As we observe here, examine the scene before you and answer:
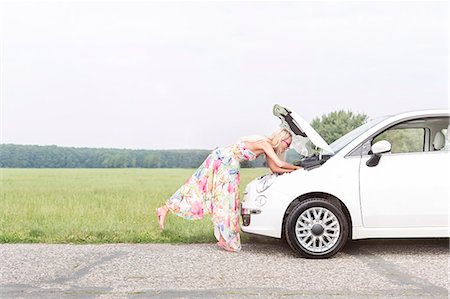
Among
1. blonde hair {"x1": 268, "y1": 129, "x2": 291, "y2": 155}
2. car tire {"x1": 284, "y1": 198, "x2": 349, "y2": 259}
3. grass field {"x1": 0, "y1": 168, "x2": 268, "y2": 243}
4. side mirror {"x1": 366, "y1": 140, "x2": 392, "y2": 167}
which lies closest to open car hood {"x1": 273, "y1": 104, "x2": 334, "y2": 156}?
blonde hair {"x1": 268, "y1": 129, "x2": 291, "y2": 155}

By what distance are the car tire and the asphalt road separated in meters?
0.14

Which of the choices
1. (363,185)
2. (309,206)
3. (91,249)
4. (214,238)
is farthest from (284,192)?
(91,249)

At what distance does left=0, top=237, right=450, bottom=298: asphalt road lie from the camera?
610 centimetres

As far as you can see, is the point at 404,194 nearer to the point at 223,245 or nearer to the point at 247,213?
the point at 247,213

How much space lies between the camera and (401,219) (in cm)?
786

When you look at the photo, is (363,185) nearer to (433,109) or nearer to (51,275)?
(433,109)

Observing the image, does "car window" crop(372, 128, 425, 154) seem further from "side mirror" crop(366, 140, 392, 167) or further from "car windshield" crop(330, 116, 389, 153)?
"side mirror" crop(366, 140, 392, 167)

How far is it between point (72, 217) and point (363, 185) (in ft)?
18.1

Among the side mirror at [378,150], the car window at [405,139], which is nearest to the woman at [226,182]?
the side mirror at [378,150]

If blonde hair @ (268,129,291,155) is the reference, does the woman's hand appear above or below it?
below

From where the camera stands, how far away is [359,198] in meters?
7.86

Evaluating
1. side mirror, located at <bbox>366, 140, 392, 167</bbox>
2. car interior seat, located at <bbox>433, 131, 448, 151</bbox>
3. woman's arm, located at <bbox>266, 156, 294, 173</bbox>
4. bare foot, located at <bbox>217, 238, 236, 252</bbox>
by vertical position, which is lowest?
bare foot, located at <bbox>217, 238, 236, 252</bbox>

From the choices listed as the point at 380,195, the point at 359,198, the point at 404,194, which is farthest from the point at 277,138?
the point at 404,194

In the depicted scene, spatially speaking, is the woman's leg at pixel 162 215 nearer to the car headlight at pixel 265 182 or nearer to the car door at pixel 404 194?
the car headlight at pixel 265 182
